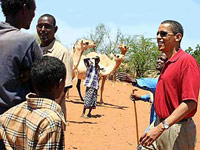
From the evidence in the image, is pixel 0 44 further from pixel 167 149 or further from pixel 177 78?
pixel 167 149

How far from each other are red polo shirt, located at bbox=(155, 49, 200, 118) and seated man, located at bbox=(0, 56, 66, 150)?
147 cm

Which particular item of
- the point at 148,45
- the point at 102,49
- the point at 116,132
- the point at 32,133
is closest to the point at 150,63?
the point at 148,45

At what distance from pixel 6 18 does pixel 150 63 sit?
26.9 meters

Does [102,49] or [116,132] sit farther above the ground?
[116,132]

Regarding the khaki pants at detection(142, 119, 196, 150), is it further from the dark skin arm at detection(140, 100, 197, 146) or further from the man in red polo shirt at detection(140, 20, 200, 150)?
the dark skin arm at detection(140, 100, 197, 146)

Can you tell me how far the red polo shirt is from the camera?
136 inches

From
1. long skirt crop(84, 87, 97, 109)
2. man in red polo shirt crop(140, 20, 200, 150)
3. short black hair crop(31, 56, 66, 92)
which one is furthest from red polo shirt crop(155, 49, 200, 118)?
long skirt crop(84, 87, 97, 109)

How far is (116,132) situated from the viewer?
31.0ft

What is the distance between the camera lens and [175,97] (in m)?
3.59

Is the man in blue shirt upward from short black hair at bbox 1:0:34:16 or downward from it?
downward

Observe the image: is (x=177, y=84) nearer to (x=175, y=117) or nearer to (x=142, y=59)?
(x=175, y=117)

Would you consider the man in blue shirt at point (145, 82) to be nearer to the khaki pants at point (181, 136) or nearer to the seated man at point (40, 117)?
the khaki pants at point (181, 136)

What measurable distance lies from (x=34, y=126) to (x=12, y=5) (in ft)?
3.16

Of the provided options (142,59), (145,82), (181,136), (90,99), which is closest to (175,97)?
(181,136)
